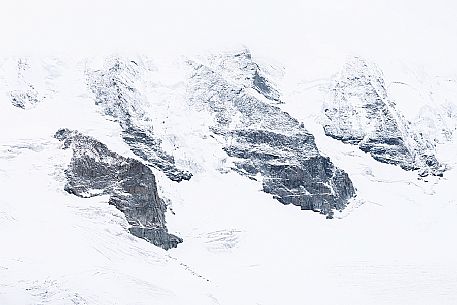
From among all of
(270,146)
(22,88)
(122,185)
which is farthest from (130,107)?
(122,185)

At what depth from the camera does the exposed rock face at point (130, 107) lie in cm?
16175

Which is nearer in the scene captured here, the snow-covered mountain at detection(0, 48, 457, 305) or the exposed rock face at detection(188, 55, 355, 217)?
the snow-covered mountain at detection(0, 48, 457, 305)

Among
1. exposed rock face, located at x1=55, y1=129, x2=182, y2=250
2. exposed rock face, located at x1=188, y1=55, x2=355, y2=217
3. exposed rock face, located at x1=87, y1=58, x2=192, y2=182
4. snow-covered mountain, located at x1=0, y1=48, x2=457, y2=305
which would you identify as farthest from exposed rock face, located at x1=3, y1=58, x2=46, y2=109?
exposed rock face, located at x1=188, y1=55, x2=355, y2=217

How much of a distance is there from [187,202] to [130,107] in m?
32.4

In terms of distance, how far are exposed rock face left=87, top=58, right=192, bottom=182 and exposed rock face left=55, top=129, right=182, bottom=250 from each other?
23.0 m

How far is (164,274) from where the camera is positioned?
343ft

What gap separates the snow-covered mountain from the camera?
97.0 metres

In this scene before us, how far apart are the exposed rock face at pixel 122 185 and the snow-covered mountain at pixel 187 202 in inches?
11.2

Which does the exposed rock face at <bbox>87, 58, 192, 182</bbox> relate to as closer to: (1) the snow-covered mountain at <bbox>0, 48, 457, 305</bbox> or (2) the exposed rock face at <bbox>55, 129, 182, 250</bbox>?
(1) the snow-covered mountain at <bbox>0, 48, 457, 305</bbox>

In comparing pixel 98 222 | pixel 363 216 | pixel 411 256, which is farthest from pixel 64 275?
pixel 363 216

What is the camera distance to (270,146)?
180m

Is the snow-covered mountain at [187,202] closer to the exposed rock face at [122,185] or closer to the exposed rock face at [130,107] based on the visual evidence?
the exposed rock face at [122,185]

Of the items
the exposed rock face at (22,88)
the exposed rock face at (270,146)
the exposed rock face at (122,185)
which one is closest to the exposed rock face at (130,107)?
the exposed rock face at (22,88)

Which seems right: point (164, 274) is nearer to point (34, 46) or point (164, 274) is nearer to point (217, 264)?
point (217, 264)
